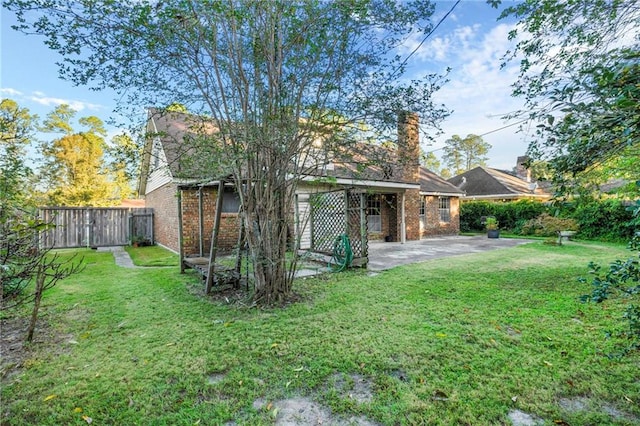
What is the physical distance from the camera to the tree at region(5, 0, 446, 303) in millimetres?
3986

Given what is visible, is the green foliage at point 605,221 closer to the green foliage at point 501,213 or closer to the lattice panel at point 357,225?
the green foliage at point 501,213

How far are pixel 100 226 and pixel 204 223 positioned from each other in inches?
242

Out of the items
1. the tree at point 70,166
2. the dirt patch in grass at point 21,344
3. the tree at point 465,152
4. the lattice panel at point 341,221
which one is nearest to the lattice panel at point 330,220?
the lattice panel at point 341,221

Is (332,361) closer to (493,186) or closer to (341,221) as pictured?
(341,221)

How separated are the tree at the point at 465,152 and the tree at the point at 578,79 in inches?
1400

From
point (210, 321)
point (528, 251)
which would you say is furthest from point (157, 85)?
point (528, 251)

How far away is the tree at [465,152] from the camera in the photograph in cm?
3738

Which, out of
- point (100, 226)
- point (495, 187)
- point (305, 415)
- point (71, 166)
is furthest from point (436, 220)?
point (71, 166)

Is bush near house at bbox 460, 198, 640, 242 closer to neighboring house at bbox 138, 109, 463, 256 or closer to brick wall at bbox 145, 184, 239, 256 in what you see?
neighboring house at bbox 138, 109, 463, 256

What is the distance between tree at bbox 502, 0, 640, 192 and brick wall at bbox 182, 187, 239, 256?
7.78 metres

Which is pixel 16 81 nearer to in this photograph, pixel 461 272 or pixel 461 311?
pixel 461 311

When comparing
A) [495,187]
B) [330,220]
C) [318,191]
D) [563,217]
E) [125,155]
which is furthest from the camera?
[495,187]

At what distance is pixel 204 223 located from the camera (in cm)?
973

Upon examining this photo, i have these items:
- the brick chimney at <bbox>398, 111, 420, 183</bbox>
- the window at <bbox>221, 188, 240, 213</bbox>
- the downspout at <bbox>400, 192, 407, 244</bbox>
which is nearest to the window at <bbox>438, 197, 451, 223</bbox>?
the downspout at <bbox>400, 192, 407, 244</bbox>
